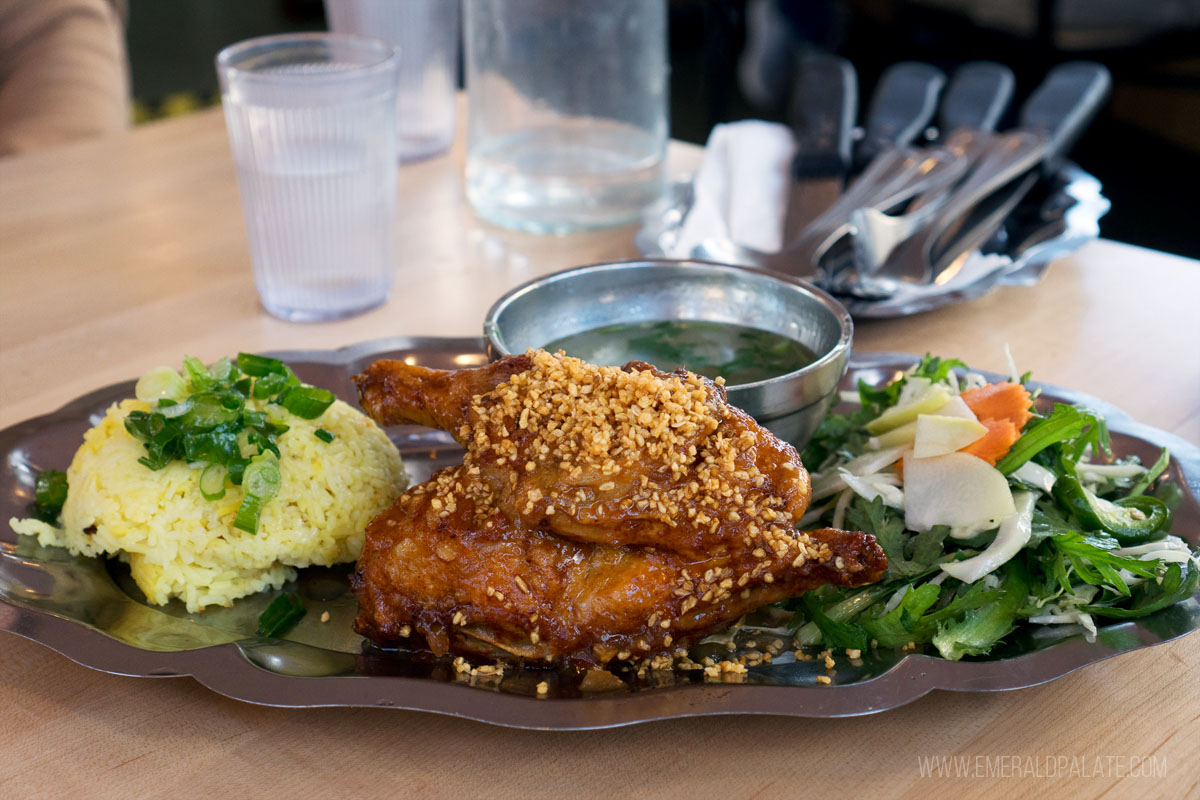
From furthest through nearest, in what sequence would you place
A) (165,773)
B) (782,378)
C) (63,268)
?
(63,268) → (782,378) → (165,773)

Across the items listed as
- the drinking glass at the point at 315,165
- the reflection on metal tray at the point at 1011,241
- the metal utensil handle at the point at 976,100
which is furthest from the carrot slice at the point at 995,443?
the metal utensil handle at the point at 976,100

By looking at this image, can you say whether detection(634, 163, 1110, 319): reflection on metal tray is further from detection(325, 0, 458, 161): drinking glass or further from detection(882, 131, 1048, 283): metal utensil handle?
detection(325, 0, 458, 161): drinking glass

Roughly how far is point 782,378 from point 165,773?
0.90 metres

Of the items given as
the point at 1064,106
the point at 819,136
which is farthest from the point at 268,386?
the point at 1064,106

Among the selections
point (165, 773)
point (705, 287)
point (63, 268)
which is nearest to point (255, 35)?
point (63, 268)

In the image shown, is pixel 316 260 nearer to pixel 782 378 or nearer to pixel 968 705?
pixel 782 378

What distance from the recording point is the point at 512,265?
2.72 metres

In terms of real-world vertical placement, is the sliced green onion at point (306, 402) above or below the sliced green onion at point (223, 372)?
below

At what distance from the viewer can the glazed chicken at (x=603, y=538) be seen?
4.24 feet

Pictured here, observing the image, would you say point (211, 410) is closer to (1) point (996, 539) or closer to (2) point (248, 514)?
(2) point (248, 514)

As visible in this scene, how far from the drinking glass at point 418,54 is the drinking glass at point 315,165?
0.54 m

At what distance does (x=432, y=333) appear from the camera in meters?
2.39

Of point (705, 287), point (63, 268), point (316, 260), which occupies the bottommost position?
point (63, 268)

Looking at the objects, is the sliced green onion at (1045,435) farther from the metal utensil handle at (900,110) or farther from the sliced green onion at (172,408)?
the metal utensil handle at (900,110)
